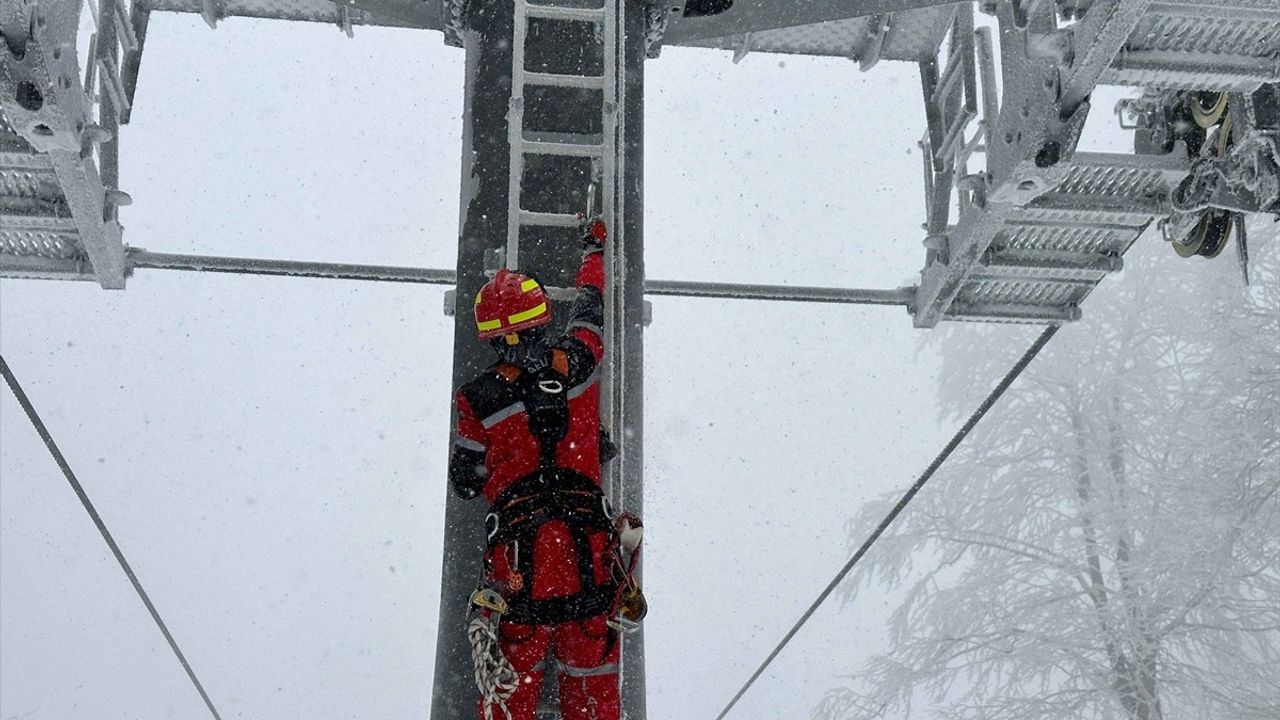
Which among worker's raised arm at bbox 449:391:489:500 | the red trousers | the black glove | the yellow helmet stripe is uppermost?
the black glove

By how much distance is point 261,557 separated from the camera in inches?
1650

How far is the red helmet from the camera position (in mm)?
5160

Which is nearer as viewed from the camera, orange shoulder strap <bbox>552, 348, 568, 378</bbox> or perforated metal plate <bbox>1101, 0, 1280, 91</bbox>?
orange shoulder strap <bbox>552, 348, 568, 378</bbox>

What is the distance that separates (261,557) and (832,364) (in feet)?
72.2

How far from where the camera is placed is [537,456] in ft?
17.1

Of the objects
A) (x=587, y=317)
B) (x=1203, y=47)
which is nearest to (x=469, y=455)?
(x=587, y=317)

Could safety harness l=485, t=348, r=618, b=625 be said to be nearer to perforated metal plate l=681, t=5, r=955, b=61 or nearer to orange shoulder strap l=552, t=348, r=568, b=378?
orange shoulder strap l=552, t=348, r=568, b=378

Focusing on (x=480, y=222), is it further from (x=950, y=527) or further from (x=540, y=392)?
(x=950, y=527)

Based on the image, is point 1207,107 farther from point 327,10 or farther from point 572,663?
point 327,10

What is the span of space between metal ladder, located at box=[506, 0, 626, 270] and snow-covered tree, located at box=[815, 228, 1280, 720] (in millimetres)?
9419

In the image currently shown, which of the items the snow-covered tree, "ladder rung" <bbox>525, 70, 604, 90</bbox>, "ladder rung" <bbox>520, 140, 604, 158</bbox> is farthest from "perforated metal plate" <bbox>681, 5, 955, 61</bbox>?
the snow-covered tree

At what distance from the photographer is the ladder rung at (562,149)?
20.1 feet

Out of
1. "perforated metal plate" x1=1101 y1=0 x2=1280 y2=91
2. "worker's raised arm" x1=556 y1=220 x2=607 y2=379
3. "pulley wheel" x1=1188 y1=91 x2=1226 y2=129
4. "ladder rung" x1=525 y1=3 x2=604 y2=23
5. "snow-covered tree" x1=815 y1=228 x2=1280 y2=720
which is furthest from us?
"snow-covered tree" x1=815 y1=228 x2=1280 y2=720

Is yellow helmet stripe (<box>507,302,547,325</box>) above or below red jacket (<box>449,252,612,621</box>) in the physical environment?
above
